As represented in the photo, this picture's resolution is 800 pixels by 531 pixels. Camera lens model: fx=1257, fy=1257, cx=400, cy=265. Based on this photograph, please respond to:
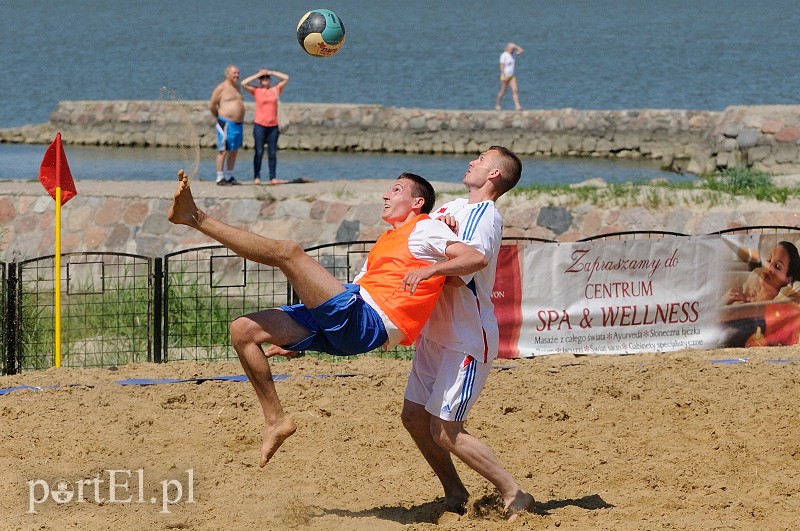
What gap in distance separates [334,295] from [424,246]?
565 millimetres

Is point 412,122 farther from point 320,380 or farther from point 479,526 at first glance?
point 479,526

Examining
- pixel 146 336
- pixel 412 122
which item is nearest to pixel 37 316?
pixel 146 336

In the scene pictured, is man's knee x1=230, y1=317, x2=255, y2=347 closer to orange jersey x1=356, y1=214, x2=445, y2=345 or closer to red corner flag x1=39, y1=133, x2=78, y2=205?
orange jersey x1=356, y1=214, x2=445, y2=345

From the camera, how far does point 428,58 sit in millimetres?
62844

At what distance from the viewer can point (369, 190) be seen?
52.7 ft

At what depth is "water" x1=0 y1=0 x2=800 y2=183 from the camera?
4353cm

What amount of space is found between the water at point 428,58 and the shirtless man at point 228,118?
6.05m

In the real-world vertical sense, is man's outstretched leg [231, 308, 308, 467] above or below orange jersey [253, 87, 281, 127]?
below

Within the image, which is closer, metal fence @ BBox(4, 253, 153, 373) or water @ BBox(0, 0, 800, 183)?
metal fence @ BBox(4, 253, 153, 373)

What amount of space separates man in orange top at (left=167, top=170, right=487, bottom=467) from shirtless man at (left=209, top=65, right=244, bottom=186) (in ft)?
33.9

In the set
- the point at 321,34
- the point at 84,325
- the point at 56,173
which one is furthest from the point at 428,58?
the point at 321,34

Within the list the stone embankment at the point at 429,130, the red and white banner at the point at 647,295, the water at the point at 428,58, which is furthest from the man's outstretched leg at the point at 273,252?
the stone embankment at the point at 429,130

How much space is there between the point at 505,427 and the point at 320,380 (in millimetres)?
1762

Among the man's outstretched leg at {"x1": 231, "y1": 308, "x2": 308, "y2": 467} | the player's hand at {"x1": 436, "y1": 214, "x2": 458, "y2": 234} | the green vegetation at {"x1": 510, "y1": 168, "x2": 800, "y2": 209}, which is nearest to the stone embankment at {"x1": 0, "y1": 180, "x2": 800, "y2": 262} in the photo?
the green vegetation at {"x1": 510, "y1": 168, "x2": 800, "y2": 209}
